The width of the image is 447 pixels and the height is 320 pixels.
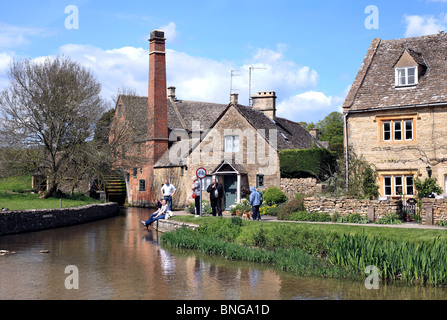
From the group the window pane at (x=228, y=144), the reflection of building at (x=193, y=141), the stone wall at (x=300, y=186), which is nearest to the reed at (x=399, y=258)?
the stone wall at (x=300, y=186)

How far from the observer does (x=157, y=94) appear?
143 feet

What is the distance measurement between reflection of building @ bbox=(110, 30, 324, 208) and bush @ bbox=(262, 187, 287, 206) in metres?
1.41

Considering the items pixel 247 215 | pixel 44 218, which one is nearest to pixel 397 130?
pixel 247 215

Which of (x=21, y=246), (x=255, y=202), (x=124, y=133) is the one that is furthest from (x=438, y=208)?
(x=124, y=133)

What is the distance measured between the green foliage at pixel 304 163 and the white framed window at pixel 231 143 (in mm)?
3810

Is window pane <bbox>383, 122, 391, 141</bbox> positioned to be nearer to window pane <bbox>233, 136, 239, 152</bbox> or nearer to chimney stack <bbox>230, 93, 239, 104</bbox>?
window pane <bbox>233, 136, 239, 152</bbox>

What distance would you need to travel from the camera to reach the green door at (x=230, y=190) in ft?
109

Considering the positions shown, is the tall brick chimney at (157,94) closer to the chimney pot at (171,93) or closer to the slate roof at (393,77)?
the chimney pot at (171,93)

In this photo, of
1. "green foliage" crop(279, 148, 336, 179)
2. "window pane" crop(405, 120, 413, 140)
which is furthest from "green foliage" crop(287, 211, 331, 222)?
"green foliage" crop(279, 148, 336, 179)

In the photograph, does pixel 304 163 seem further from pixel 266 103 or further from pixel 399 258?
pixel 399 258

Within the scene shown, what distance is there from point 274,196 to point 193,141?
12258 mm

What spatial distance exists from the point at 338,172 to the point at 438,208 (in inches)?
351

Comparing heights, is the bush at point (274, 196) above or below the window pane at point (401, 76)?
below
